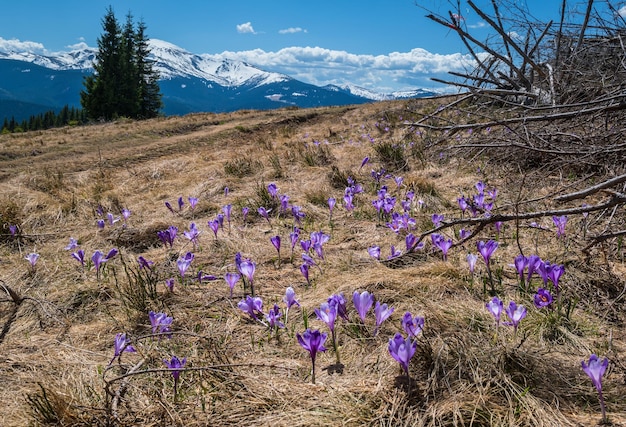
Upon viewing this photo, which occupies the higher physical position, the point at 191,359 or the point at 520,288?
the point at 520,288

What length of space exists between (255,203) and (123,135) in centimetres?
794

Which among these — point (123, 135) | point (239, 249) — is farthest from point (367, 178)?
point (123, 135)

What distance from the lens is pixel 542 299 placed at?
190 centimetres

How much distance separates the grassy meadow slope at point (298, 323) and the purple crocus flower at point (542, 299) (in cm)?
7

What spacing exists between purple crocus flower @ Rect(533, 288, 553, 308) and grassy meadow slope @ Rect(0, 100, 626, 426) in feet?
0.22

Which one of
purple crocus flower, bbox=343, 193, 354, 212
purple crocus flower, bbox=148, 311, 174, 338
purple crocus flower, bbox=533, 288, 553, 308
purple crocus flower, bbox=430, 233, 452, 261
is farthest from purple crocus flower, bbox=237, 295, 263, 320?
purple crocus flower, bbox=343, 193, 354, 212

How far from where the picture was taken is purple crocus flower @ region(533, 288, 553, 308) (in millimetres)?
1850

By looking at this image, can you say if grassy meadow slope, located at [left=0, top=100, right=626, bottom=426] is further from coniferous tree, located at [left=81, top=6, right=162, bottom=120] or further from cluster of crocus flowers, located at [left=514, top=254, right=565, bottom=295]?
coniferous tree, located at [left=81, top=6, right=162, bottom=120]

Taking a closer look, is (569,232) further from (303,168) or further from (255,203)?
(303,168)

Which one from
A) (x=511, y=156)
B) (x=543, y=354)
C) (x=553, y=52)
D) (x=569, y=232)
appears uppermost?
(x=553, y=52)

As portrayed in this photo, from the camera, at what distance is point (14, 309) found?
2.35 m

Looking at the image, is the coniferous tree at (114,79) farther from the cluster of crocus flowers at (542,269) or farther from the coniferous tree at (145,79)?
the cluster of crocus flowers at (542,269)

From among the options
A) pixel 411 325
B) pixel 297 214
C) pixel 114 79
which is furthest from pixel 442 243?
pixel 114 79

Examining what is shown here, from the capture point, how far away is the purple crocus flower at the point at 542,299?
6.07ft
